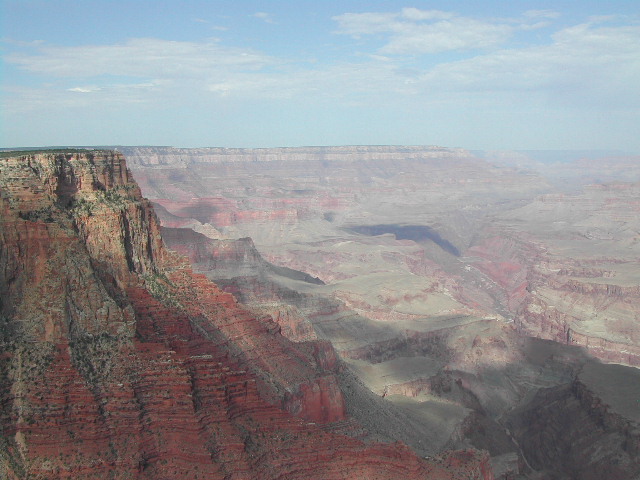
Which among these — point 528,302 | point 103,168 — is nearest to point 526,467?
point 103,168

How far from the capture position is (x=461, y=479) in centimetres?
3027

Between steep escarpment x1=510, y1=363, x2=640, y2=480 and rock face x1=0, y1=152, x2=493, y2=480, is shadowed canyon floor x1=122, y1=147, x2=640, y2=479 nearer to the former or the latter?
steep escarpment x1=510, y1=363, x2=640, y2=480

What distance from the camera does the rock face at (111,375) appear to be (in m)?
22.7

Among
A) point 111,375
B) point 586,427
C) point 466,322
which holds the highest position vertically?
point 111,375

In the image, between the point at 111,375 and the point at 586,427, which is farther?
the point at 586,427

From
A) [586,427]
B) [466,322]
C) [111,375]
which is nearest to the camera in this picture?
[111,375]

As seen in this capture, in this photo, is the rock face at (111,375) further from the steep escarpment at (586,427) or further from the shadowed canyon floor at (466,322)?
the steep escarpment at (586,427)

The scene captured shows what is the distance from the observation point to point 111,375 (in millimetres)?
24375

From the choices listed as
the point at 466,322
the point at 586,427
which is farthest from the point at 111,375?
the point at 466,322

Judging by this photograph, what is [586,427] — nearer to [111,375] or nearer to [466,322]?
[466,322]

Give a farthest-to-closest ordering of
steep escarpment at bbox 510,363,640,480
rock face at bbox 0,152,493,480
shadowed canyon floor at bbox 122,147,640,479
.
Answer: shadowed canyon floor at bbox 122,147,640,479
steep escarpment at bbox 510,363,640,480
rock face at bbox 0,152,493,480

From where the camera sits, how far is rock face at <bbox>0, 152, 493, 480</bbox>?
22.7 m

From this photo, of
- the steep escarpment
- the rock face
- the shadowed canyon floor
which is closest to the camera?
the rock face

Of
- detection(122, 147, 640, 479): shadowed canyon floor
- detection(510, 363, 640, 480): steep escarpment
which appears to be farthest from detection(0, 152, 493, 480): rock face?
detection(510, 363, 640, 480): steep escarpment
